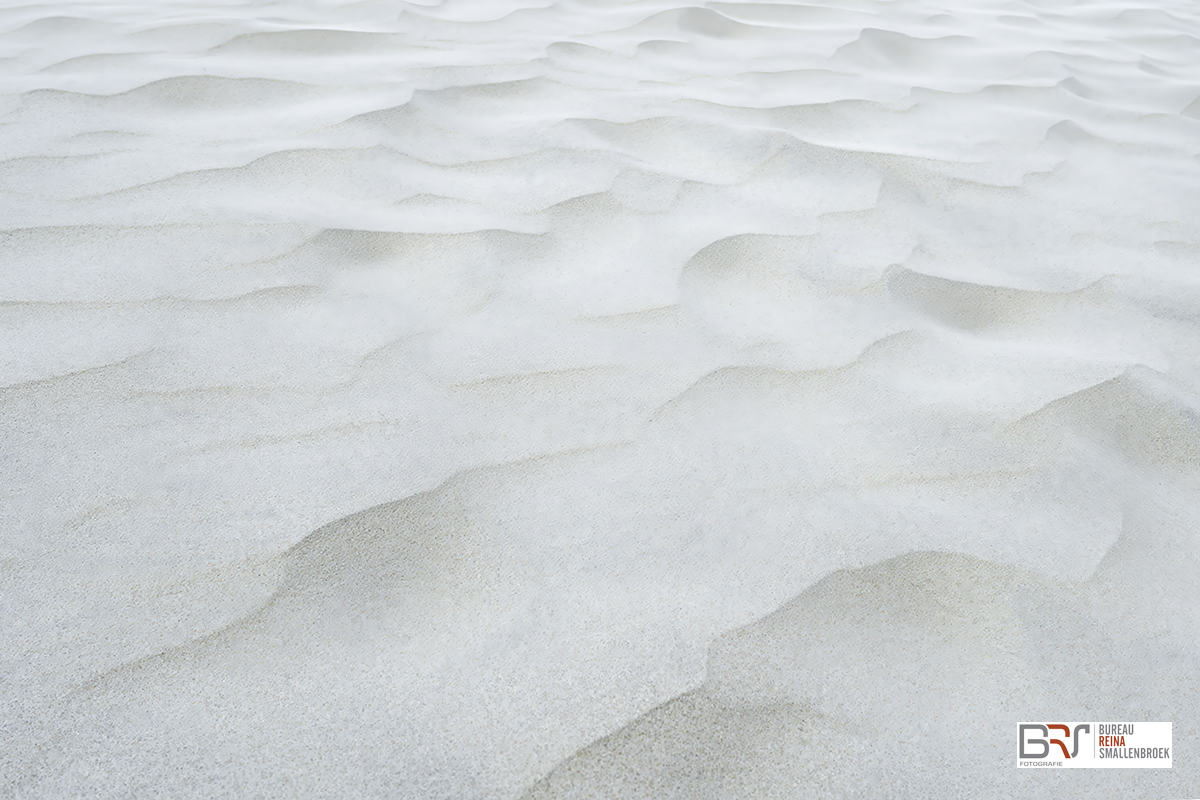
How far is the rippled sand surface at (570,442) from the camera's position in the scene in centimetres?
69

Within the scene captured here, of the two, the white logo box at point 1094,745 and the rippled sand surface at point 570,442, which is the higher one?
the rippled sand surface at point 570,442

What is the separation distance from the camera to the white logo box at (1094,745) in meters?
0.70

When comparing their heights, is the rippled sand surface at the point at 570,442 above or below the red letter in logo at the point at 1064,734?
above

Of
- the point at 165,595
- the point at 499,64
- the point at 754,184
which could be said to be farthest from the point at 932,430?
the point at 499,64

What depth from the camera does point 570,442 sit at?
3.12 feet

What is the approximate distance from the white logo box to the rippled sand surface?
0.01 meters

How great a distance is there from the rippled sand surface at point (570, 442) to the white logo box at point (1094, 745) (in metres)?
0.01

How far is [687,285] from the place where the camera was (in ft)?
4.05

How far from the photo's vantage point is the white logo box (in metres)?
0.70

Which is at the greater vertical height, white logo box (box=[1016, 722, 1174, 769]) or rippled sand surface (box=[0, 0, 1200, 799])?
rippled sand surface (box=[0, 0, 1200, 799])

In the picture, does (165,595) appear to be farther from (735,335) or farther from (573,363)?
(735,335)

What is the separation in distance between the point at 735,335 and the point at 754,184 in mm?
491

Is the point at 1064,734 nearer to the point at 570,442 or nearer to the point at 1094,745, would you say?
the point at 1094,745

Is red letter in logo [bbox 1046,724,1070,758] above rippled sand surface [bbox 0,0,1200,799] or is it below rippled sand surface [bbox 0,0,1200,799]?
below
